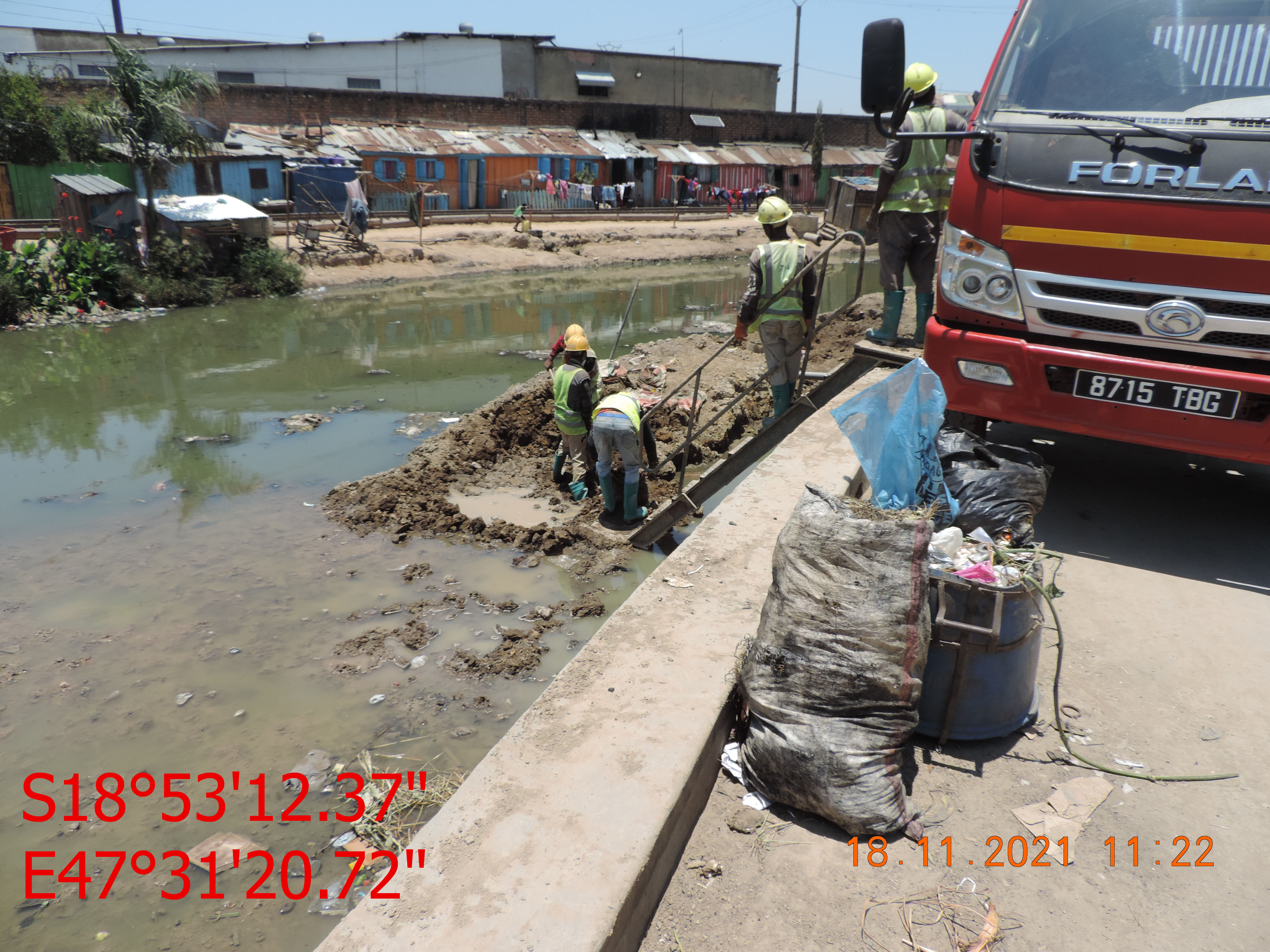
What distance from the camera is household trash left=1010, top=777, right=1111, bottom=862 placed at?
2.51 meters

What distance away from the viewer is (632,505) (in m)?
6.63

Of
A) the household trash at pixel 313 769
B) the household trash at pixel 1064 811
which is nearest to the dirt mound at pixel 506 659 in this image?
the household trash at pixel 313 769

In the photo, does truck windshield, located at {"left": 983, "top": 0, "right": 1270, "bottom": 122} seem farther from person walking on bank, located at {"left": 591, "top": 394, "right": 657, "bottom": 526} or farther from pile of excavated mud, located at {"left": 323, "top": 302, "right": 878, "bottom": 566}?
pile of excavated mud, located at {"left": 323, "top": 302, "right": 878, "bottom": 566}

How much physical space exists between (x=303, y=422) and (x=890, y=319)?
262 inches

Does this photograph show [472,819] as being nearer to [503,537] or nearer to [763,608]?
[763,608]

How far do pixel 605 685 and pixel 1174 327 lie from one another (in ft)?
9.64

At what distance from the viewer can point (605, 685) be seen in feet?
9.62

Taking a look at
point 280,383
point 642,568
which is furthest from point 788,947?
point 280,383

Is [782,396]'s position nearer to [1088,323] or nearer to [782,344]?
[782,344]

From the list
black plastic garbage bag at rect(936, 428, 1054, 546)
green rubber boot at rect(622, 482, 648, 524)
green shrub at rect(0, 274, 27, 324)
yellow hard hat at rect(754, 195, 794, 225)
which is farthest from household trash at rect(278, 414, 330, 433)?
green shrub at rect(0, 274, 27, 324)

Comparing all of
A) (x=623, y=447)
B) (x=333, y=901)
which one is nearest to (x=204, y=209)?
(x=623, y=447)

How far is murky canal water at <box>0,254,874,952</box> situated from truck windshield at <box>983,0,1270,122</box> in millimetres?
3908

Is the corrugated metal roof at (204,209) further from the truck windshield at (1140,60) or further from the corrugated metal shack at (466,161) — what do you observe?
the truck windshield at (1140,60)

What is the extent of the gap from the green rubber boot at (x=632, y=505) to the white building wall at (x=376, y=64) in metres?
34.5
